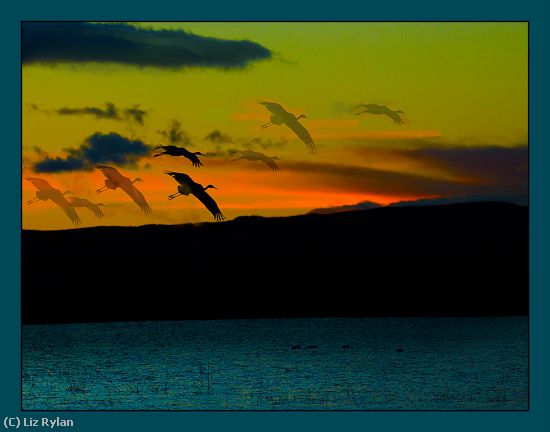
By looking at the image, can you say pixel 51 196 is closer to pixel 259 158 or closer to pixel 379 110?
pixel 259 158

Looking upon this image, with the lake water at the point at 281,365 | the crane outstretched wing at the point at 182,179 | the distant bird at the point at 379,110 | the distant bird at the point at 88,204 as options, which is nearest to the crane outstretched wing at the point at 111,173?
the distant bird at the point at 88,204

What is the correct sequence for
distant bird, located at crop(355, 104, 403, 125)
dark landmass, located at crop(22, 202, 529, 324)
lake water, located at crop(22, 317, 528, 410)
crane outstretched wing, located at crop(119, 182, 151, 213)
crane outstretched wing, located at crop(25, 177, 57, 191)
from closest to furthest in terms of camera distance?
1. lake water, located at crop(22, 317, 528, 410)
2. crane outstretched wing, located at crop(25, 177, 57, 191)
3. crane outstretched wing, located at crop(119, 182, 151, 213)
4. distant bird, located at crop(355, 104, 403, 125)
5. dark landmass, located at crop(22, 202, 529, 324)

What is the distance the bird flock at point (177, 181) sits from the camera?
49.2ft

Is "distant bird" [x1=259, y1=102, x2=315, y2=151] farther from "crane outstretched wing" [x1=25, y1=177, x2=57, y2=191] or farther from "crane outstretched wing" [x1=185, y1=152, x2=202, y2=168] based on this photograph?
"crane outstretched wing" [x1=25, y1=177, x2=57, y2=191]

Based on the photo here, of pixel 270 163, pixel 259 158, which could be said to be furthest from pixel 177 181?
pixel 270 163

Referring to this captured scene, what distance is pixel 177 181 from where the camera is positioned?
15016 mm

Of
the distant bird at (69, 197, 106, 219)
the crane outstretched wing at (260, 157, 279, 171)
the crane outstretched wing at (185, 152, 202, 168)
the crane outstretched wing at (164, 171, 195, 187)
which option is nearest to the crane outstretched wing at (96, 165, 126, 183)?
the distant bird at (69, 197, 106, 219)

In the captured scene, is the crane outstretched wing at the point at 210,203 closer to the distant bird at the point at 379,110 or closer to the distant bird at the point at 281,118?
the distant bird at the point at 281,118

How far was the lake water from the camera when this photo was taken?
13.7m

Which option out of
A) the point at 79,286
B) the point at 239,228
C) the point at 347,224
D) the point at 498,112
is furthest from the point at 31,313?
the point at 498,112

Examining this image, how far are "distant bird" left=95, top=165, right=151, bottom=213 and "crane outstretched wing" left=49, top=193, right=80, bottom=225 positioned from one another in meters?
0.34

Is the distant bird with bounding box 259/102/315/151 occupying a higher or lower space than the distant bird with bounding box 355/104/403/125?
lower

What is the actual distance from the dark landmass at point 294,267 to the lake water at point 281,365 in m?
0.18

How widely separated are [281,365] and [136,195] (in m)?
2.43
